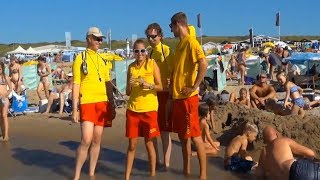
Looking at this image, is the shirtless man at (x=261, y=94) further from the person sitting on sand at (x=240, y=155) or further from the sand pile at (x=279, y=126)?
the person sitting on sand at (x=240, y=155)

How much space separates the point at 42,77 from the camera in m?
13.3

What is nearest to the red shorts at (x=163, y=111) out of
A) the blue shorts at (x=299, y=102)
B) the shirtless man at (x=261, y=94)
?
the blue shorts at (x=299, y=102)

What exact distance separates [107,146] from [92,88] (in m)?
2.77

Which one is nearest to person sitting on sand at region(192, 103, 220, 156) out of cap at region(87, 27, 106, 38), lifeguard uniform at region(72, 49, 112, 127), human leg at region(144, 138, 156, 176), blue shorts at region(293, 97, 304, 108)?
human leg at region(144, 138, 156, 176)

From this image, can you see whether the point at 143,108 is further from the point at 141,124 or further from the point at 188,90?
the point at 188,90

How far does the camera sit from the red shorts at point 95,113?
5562 millimetres

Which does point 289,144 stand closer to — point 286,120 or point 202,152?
point 202,152

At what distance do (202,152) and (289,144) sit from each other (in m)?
1.08

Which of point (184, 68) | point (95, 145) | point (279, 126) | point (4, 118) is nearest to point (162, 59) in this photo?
point (184, 68)

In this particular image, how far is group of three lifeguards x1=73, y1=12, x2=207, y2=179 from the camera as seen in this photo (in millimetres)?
5496

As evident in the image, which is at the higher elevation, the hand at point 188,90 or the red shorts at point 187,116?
the hand at point 188,90

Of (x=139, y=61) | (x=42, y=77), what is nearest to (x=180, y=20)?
(x=139, y=61)

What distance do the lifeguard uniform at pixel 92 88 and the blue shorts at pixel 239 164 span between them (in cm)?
178

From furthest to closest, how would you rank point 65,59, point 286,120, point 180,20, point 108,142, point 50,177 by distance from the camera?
point 65,59, point 108,142, point 286,120, point 50,177, point 180,20
